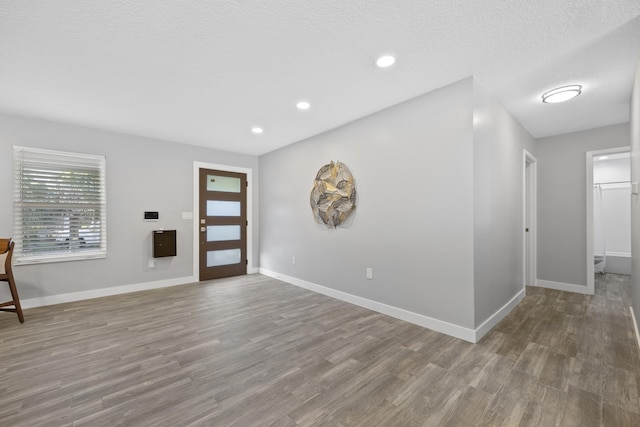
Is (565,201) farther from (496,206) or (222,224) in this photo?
(222,224)

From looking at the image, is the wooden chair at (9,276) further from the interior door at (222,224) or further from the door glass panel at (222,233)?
the door glass panel at (222,233)

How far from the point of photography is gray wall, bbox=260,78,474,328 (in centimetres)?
263

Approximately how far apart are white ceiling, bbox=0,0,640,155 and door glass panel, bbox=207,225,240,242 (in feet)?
7.62

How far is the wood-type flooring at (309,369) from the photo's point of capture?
1.64 m

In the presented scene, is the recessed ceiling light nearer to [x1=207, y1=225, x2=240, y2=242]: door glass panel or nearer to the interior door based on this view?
the interior door

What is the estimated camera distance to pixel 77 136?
3912mm

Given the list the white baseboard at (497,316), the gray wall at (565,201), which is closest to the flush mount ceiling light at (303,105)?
the white baseboard at (497,316)

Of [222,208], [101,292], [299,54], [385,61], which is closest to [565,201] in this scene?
[385,61]

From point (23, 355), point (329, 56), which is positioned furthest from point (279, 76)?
point (23, 355)

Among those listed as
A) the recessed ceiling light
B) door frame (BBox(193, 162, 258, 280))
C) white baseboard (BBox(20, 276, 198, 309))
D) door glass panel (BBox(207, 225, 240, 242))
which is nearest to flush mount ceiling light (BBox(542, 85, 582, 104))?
the recessed ceiling light

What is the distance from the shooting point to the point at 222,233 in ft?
17.4

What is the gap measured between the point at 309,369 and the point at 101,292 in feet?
12.3

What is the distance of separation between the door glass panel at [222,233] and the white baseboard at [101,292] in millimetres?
807

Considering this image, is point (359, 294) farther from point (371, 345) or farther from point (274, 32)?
point (274, 32)
